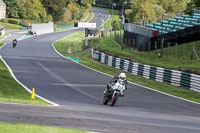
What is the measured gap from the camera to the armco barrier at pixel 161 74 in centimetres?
2956

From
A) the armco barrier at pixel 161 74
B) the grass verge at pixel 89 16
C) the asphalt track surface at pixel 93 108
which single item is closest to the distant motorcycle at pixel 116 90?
the asphalt track surface at pixel 93 108

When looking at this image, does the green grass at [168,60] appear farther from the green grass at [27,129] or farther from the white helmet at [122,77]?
the green grass at [27,129]

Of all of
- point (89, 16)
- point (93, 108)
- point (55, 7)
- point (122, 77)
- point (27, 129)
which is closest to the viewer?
point (27, 129)

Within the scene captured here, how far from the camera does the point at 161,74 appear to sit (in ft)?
113

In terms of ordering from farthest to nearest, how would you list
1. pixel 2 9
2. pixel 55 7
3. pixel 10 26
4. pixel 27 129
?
pixel 55 7 → pixel 2 9 → pixel 10 26 → pixel 27 129

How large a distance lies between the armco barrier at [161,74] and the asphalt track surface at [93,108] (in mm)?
3021

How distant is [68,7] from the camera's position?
514 ft

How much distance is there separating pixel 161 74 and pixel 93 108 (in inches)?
651

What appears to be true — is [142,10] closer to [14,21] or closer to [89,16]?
[14,21]

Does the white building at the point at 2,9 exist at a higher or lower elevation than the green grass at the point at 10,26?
higher

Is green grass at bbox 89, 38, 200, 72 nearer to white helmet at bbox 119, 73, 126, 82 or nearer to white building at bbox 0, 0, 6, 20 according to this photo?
white helmet at bbox 119, 73, 126, 82

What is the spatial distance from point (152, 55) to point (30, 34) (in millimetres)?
57670

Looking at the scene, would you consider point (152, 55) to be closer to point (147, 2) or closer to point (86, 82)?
point (86, 82)

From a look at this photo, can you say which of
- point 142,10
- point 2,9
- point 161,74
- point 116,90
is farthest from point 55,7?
point 116,90
